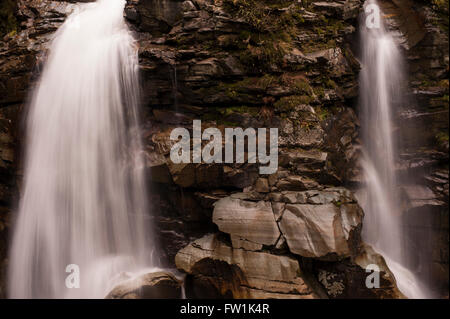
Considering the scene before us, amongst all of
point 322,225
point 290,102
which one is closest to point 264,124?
point 290,102

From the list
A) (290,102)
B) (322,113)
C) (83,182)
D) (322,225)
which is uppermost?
(290,102)

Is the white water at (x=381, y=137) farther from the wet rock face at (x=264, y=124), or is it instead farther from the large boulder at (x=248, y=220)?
the large boulder at (x=248, y=220)

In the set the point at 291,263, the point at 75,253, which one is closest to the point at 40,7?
the point at 75,253

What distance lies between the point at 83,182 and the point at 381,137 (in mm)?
6648

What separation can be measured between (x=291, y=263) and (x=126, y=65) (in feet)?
17.1

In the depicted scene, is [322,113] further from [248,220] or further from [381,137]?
[248,220]

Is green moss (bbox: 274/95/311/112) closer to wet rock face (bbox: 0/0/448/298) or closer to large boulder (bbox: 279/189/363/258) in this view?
wet rock face (bbox: 0/0/448/298)

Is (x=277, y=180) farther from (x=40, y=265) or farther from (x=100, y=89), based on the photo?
(x=40, y=265)

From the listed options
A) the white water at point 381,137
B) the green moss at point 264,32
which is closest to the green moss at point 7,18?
the green moss at point 264,32

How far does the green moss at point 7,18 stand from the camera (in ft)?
24.8

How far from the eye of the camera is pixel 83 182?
19.2 feet

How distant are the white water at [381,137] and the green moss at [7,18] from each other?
9.10 metres

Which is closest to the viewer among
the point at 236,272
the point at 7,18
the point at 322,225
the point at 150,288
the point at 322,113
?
the point at 322,225

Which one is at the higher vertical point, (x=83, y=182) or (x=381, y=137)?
(x=381, y=137)
